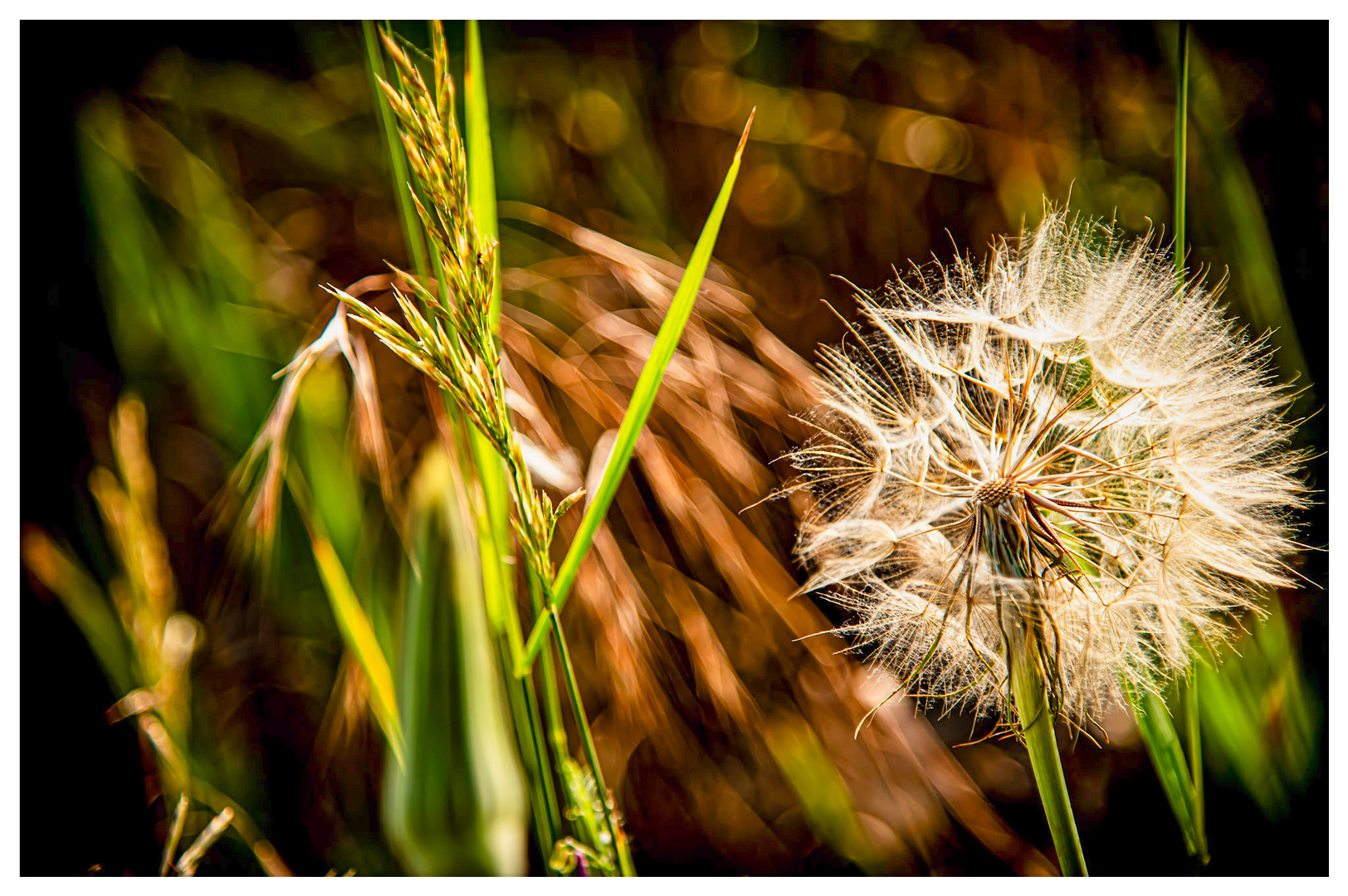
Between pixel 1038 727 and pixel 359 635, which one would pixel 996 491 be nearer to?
pixel 1038 727

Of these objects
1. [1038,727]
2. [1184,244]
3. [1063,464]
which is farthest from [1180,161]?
[1038,727]

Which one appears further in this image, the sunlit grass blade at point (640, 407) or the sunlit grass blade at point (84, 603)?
the sunlit grass blade at point (84, 603)

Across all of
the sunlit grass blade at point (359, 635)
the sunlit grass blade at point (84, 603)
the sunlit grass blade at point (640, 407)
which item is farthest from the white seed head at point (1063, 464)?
the sunlit grass blade at point (84, 603)

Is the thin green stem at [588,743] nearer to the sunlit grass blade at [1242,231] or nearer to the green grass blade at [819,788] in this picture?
the green grass blade at [819,788]

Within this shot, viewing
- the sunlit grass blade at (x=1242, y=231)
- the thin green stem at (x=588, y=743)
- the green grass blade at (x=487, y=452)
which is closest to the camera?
the thin green stem at (x=588, y=743)

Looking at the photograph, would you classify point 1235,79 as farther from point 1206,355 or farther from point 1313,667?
point 1313,667

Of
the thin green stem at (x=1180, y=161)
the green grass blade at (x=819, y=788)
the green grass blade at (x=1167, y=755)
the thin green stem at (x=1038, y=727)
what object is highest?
the thin green stem at (x=1180, y=161)

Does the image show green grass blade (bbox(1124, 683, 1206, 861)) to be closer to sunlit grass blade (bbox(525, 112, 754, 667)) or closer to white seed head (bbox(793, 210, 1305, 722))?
white seed head (bbox(793, 210, 1305, 722))

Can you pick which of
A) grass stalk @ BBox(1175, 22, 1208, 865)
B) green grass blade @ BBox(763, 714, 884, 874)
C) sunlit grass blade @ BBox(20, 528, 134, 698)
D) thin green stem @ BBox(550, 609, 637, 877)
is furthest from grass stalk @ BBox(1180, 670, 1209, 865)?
sunlit grass blade @ BBox(20, 528, 134, 698)
